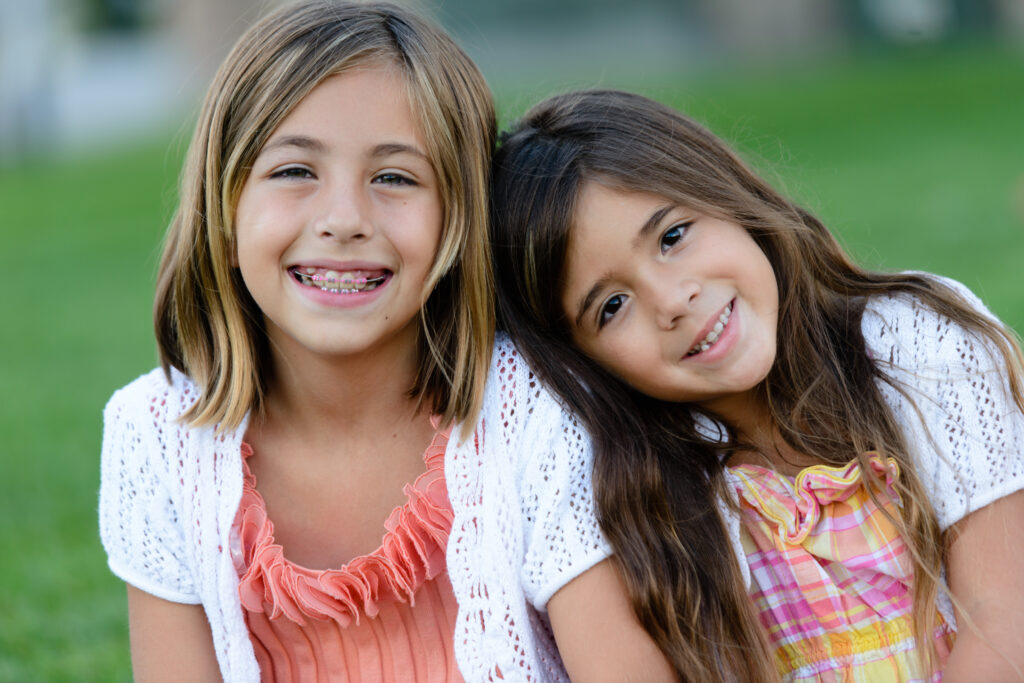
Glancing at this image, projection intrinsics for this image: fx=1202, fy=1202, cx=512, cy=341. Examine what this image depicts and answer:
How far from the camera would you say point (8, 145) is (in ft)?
49.2

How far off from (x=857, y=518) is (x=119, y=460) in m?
1.45

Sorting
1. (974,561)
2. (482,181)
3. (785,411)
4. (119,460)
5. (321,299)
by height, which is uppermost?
(482,181)

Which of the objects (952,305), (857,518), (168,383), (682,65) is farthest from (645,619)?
(682,65)

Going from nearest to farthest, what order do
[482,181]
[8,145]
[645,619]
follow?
[645,619], [482,181], [8,145]

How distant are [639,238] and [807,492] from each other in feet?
1.89

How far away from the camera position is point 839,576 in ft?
7.50

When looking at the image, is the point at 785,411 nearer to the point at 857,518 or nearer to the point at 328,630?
the point at 857,518

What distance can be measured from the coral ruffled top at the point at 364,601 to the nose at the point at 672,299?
1.59 feet

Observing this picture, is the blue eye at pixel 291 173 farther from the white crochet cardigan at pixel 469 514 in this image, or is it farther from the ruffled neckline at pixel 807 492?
the ruffled neckline at pixel 807 492

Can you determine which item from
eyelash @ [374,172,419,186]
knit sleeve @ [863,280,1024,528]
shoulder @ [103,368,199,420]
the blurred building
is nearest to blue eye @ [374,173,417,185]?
eyelash @ [374,172,419,186]

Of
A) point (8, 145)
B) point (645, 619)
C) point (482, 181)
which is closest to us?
point (645, 619)

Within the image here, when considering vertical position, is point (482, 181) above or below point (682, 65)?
below

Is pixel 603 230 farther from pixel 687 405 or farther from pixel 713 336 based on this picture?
pixel 687 405

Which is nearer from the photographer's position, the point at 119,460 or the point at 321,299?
the point at 321,299
